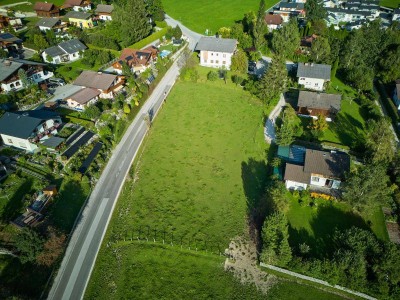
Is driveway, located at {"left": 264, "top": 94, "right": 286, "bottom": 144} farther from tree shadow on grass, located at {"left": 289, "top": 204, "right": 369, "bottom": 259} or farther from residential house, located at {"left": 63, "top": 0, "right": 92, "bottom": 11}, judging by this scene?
residential house, located at {"left": 63, "top": 0, "right": 92, "bottom": 11}

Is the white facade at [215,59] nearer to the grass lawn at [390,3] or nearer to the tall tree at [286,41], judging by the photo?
the tall tree at [286,41]

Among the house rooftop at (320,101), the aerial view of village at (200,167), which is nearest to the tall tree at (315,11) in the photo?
the aerial view of village at (200,167)

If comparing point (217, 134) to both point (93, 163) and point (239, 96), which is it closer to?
point (239, 96)

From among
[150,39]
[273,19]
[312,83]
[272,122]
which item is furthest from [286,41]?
[150,39]

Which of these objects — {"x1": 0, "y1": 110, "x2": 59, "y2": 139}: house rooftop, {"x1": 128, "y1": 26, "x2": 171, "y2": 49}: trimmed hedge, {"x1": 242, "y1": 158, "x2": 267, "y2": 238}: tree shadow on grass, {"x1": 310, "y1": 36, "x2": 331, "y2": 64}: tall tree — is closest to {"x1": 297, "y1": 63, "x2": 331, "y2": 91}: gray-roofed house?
{"x1": 310, "y1": 36, "x2": 331, "y2": 64}: tall tree

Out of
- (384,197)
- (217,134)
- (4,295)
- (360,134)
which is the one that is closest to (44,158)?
(4,295)

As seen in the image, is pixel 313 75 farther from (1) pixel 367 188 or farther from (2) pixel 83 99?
(2) pixel 83 99
